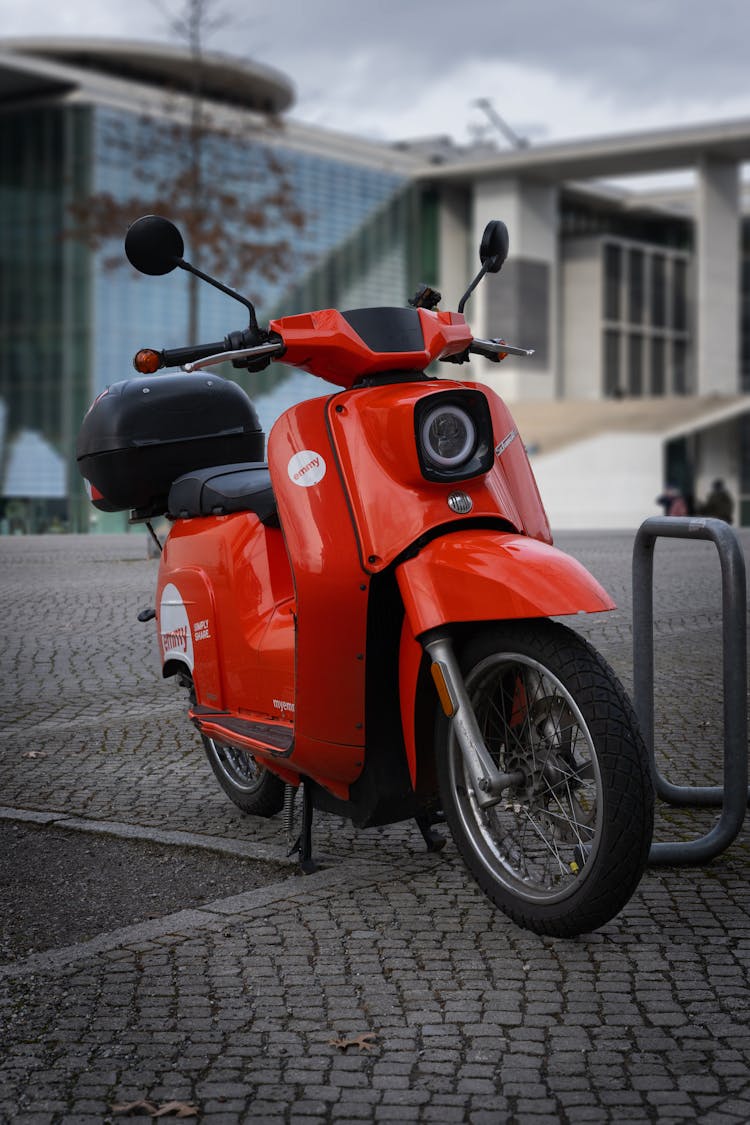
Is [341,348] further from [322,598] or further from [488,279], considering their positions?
[488,279]

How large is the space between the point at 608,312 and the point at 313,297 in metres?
18.9

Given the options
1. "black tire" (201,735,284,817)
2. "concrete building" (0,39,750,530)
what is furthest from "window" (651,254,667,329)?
"black tire" (201,735,284,817)

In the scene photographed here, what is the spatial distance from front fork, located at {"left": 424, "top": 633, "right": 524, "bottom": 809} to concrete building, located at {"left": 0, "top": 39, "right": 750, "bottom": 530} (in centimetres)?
2902

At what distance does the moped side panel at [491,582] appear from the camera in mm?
3395

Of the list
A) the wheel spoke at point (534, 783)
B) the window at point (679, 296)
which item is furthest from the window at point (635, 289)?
the wheel spoke at point (534, 783)

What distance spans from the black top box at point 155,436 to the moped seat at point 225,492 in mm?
82

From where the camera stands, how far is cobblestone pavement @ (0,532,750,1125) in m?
2.76

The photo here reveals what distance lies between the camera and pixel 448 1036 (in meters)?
3.02

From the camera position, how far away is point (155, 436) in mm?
4852

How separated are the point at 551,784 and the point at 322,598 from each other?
712 mm

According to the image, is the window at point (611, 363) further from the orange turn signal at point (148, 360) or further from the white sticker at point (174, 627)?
the orange turn signal at point (148, 360)

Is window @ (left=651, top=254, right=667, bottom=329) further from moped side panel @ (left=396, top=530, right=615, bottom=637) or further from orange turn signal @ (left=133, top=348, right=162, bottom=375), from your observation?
moped side panel @ (left=396, top=530, right=615, bottom=637)

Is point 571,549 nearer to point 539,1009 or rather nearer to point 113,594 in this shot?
point 113,594

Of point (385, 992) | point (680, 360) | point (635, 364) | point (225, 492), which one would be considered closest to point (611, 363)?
point (635, 364)
